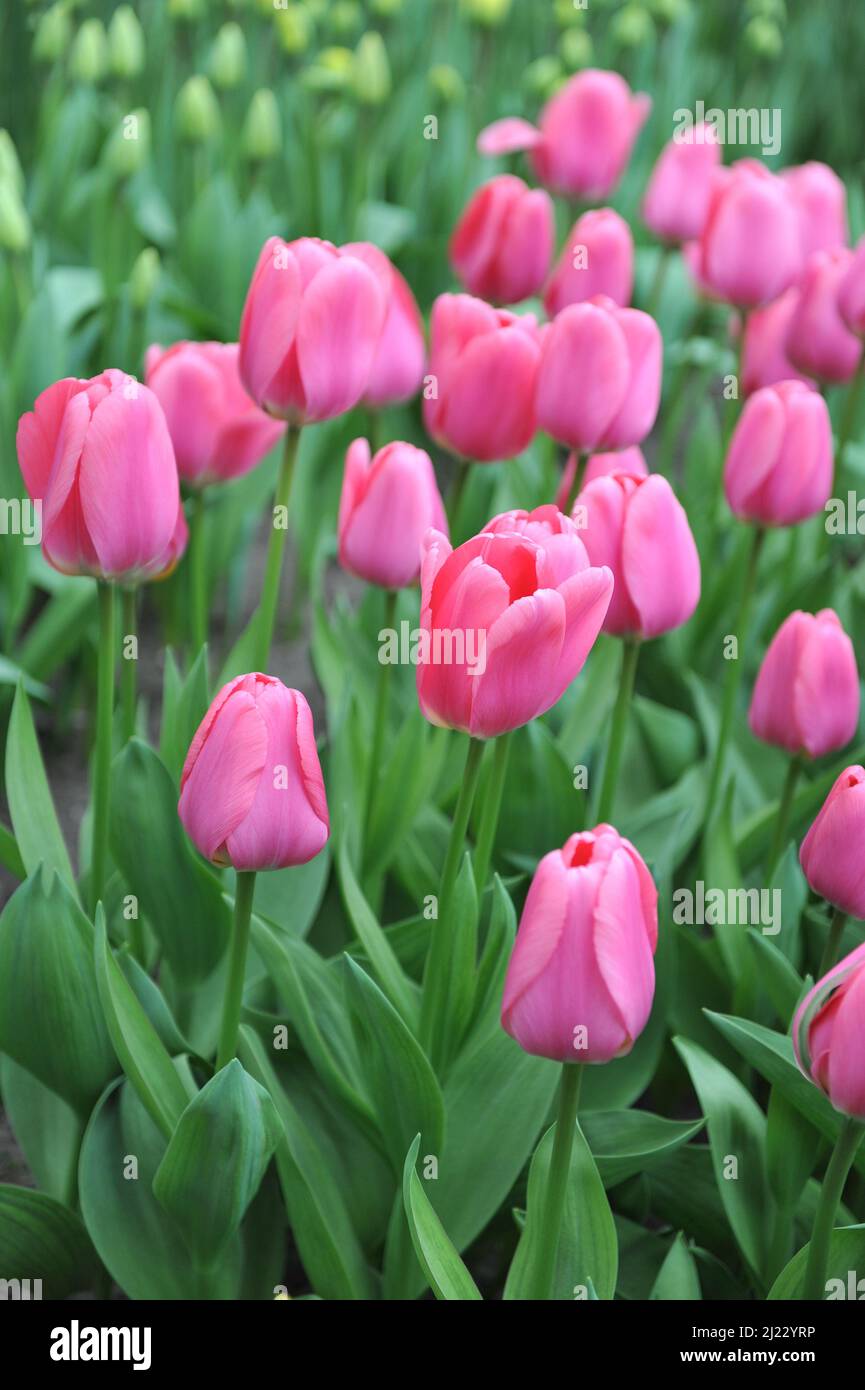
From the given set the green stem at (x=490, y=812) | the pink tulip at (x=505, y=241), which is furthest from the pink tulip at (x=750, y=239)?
the green stem at (x=490, y=812)

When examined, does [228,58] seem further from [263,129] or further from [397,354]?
[397,354]

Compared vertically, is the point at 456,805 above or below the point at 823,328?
below

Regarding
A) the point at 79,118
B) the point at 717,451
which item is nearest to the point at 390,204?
the point at 79,118

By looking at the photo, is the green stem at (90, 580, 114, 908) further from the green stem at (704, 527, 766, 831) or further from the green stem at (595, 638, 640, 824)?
the green stem at (704, 527, 766, 831)

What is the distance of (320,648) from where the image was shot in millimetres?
1664

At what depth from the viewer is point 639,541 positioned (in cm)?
111

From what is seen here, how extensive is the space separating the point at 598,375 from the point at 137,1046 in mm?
614

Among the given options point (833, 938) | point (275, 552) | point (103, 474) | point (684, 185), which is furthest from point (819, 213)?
point (103, 474)

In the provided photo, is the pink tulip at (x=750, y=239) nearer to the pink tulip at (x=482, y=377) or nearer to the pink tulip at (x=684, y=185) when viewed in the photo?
the pink tulip at (x=684, y=185)

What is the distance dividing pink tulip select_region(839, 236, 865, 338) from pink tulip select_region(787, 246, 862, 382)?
0.02 metres

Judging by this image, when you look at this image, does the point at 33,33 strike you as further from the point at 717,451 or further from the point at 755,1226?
the point at 755,1226

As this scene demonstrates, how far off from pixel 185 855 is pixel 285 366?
0.37 meters

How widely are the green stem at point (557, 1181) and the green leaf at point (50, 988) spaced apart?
36 cm
